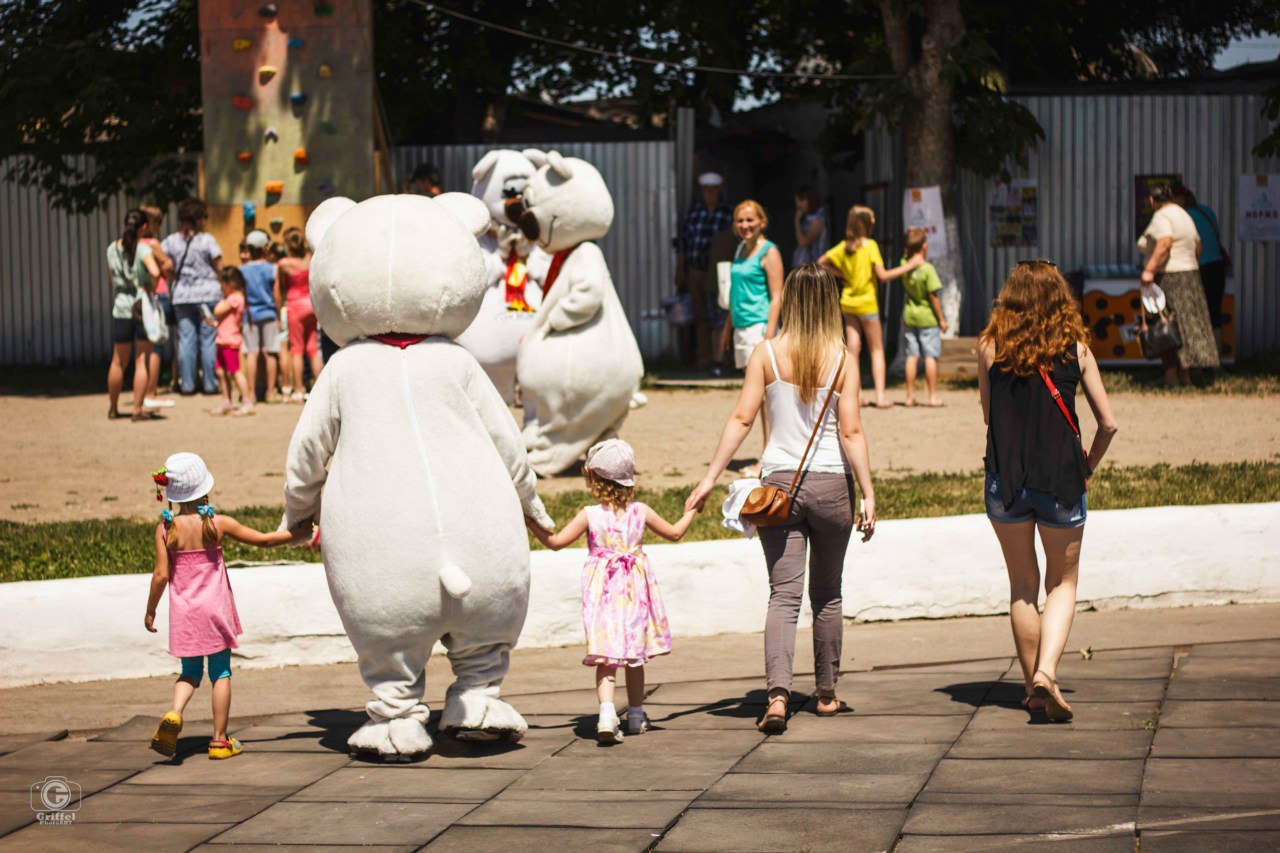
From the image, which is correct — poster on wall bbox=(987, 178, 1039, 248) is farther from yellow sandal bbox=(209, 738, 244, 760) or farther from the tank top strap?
yellow sandal bbox=(209, 738, 244, 760)

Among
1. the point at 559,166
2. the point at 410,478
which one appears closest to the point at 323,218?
the point at 410,478

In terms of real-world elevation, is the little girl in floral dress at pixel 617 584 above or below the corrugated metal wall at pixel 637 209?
below

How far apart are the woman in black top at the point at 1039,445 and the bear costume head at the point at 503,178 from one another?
549 cm

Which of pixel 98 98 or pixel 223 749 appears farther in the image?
pixel 98 98

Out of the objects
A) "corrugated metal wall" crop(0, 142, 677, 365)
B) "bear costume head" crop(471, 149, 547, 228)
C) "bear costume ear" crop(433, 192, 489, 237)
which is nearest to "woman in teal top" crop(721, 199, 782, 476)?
"bear costume head" crop(471, 149, 547, 228)

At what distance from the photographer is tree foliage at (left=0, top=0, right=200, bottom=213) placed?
17875mm

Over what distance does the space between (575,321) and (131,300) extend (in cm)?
522

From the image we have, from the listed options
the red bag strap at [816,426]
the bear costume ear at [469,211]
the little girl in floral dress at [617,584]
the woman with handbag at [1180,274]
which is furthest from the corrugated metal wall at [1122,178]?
the little girl in floral dress at [617,584]

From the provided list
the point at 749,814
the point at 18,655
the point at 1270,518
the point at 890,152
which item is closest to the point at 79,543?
the point at 18,655

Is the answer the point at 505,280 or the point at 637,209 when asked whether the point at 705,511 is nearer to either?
the point at 505,280

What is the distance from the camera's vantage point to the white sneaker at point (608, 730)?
226 inches

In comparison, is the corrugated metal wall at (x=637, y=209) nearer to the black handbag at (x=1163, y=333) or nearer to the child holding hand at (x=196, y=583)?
the black handbag at (x=1163, y=333)

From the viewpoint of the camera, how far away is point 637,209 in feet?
61.7

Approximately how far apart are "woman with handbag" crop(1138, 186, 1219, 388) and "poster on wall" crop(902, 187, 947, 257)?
273 centimetres
